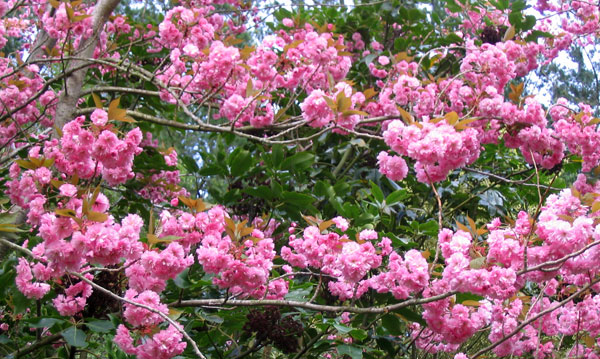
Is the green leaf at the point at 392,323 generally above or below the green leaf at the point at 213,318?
below

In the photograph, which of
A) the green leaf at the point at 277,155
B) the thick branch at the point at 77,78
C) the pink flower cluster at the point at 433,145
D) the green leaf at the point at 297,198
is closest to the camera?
the pink flower cluster at the point at 433,145

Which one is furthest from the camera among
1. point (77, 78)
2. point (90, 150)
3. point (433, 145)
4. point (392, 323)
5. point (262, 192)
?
point (262, 192)

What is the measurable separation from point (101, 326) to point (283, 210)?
47.4 inches

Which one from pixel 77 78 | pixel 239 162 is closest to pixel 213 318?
pixel 239 162

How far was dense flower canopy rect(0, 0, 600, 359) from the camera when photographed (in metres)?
1.64

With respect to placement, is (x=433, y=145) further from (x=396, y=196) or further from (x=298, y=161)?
(x=298, y=161)

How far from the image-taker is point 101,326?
1.67 metres

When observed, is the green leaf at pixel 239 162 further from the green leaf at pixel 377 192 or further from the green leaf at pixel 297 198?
the green leaf at pixel 377 192

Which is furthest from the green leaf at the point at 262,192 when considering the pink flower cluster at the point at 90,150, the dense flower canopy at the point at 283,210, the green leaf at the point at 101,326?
the green leaf at the point at 101,326

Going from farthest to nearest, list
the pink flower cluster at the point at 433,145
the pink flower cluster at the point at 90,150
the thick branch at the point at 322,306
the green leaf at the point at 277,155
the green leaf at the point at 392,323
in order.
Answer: the green leaf at the point at 277,155, the green leaf at the point at 392,323, the pink flower cluster at the point at 433,145, the pink flower cluster at the point at 90,150, the thick branch at the point at 322,306

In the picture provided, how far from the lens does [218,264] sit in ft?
5.49

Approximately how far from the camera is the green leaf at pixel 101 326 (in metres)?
1.64

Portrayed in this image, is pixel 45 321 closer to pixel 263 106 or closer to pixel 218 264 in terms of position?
pixel 218 264

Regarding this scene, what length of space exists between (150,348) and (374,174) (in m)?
2.01
